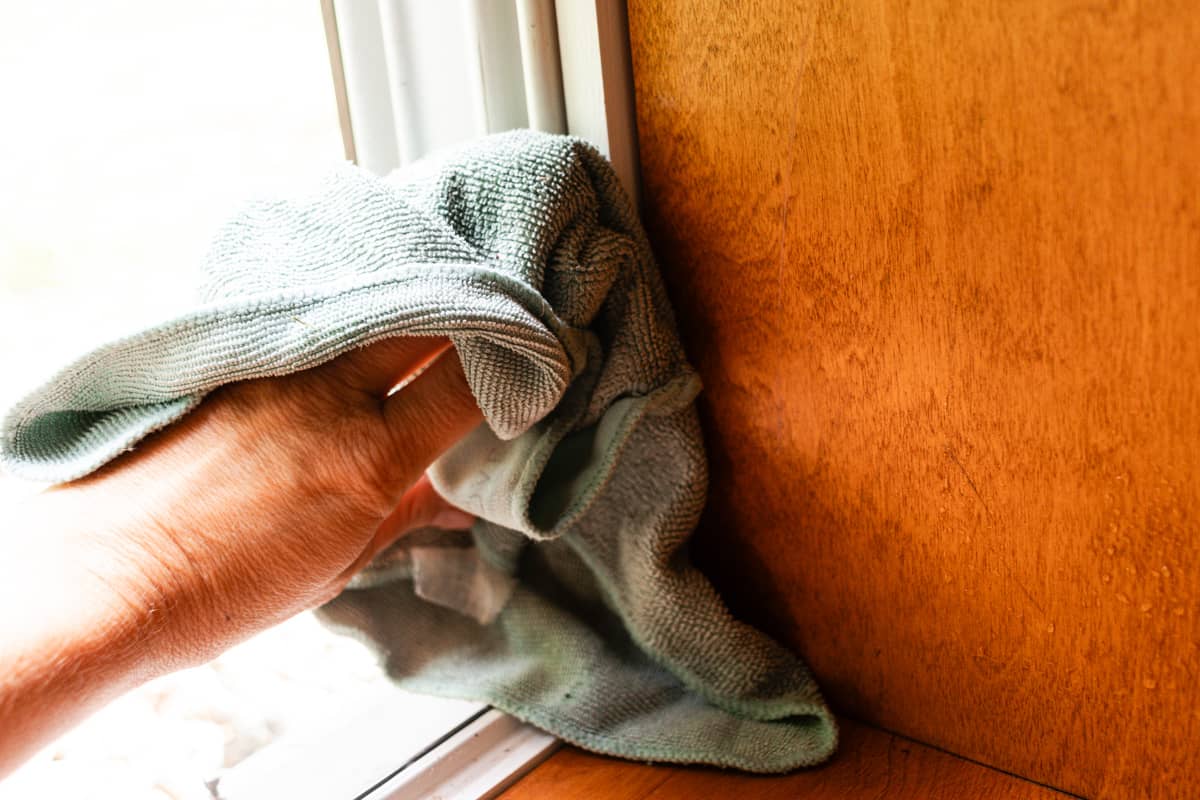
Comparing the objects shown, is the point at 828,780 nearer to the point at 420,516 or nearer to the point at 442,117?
the point at 420,516

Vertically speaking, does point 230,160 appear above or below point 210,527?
above

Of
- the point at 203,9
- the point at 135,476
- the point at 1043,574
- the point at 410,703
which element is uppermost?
the point at 203,9

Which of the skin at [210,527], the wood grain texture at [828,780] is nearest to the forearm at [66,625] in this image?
the skin at [210,527]

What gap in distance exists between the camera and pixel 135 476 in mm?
511

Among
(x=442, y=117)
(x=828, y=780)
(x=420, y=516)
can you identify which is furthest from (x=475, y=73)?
(x=828, y=780)

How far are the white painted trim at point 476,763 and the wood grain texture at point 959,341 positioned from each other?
0.67ft

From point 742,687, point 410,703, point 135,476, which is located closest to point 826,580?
point 742,687

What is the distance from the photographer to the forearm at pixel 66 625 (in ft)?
1.41

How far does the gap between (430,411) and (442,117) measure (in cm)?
25

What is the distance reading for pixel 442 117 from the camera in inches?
27.2

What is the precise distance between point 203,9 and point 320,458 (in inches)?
14.0

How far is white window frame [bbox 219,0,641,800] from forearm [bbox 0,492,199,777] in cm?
17

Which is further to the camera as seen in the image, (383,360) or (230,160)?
(230,160)

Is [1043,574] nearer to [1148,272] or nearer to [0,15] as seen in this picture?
[1148,272]
